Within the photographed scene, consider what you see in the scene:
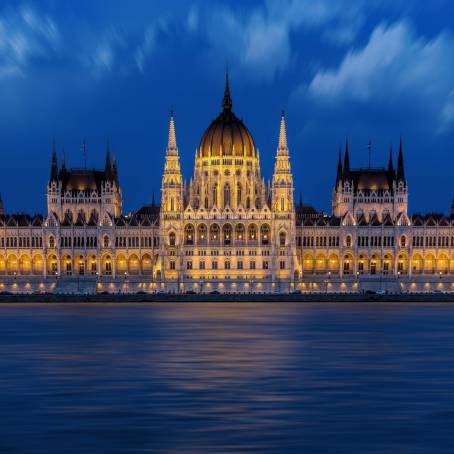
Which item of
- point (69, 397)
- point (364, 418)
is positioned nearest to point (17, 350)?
point (69, 397)

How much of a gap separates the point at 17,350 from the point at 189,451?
3359 centimetres

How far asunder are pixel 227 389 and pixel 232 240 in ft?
345

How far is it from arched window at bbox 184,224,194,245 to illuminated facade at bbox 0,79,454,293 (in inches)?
5.7

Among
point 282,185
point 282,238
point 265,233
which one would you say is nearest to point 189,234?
point 265,233

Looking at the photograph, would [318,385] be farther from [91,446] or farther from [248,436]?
[91,446]

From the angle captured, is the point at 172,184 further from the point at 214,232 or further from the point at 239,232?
the point at 239,232

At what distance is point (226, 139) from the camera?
15888 centimetres

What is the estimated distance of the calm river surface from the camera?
35.1 m

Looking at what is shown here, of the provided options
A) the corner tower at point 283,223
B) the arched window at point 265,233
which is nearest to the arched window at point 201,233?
the arched window at point 265,233

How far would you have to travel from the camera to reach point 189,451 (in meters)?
33.3

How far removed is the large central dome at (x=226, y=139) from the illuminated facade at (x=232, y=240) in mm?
197

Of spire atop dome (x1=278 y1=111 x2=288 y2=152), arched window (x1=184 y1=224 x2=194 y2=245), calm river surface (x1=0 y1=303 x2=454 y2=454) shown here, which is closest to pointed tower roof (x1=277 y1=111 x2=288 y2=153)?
spire atop dome (x1=278 y1=111 x2=288 y2=152)

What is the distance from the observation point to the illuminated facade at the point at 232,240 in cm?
15138

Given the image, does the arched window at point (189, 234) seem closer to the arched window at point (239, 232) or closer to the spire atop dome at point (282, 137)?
the arched window at point (239, 232)
